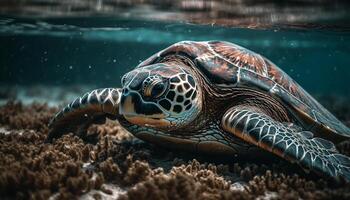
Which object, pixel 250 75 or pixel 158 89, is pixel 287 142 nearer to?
pixel 250 75

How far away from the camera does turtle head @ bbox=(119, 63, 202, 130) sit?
3920mm

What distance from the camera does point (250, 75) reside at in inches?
190

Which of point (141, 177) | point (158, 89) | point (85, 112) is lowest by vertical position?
point (141, 177)

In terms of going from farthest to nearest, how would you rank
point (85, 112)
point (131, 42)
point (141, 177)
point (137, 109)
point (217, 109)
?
point (131, 42), point (85, 112), point (217, 109), point (137, 109), point (141, 177)

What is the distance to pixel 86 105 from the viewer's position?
5035mm

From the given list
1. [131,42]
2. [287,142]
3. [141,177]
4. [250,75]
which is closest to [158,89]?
[141,177]

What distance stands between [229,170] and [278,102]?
1319mm

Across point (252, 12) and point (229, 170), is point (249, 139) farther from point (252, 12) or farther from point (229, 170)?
point (252, 12)

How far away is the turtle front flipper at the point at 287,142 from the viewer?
372cm

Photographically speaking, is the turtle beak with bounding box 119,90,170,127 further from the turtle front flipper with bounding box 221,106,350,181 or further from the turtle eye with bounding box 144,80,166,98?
the turtle front flipper with bounding box 221,106,350,181

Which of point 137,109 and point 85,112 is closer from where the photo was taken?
point 137,109

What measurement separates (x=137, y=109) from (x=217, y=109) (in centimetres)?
140

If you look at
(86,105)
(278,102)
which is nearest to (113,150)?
(86,105)

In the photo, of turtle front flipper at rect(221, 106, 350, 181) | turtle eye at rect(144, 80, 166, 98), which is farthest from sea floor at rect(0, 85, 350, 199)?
turtle eye at rect(144, 80, 166, 98)
